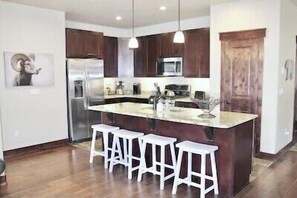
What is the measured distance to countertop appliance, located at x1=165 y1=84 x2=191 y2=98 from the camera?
660 centimetres

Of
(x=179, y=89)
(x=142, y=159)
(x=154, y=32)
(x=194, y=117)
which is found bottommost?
(x=142, y=159)

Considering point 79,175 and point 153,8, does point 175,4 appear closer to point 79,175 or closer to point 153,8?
point 153,8

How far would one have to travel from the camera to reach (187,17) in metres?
6.25

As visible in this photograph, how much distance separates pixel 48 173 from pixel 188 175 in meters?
2.20

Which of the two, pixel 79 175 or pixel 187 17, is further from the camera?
pixel 187 17

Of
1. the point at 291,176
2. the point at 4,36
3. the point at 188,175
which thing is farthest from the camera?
the point at 4,36

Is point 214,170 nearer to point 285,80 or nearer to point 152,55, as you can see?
point 285,80

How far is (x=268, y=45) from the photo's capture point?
4594mm

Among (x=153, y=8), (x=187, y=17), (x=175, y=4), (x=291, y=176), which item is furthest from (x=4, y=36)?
(x=291, y=176)

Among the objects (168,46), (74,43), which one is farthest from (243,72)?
(74,43)

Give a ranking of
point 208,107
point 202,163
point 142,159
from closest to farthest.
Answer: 1. point 202,163
2. point 208,107
3. point 142,159

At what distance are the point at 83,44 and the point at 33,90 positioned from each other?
A: 1.61 metres

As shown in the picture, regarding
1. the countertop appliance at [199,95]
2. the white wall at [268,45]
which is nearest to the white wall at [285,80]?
the white wall at [268,45]

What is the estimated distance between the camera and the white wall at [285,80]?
467 cm
